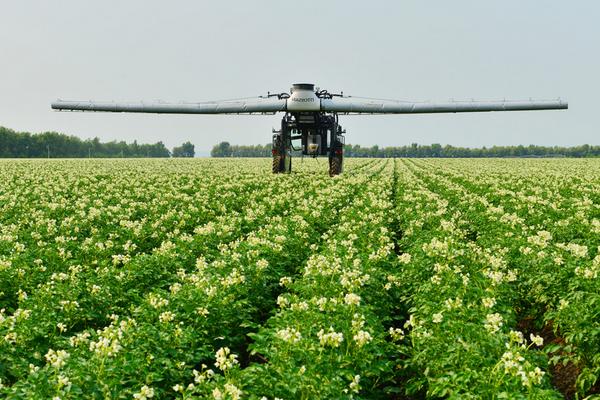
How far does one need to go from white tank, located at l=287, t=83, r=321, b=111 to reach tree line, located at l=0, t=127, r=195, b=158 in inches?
4272

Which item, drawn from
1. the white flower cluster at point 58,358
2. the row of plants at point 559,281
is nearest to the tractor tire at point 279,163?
the row of plants at point 559,281

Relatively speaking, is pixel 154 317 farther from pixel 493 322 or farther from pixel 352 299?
pixel 493 322

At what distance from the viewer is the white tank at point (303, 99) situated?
121 ft

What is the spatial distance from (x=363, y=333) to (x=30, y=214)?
1659 centimetres

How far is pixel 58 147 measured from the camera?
144000 mm

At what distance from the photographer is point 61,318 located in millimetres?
7547

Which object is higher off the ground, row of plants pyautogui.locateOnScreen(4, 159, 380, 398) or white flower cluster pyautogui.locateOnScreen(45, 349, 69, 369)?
white flower cluster pyautogui.locateOnScreen(45, 349, 69, 369)

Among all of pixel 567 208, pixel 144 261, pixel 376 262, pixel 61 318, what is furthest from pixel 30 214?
pixel 567 208

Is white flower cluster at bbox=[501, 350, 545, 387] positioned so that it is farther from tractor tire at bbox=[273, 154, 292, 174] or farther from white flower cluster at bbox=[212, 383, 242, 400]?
tractor tire at bbox=[273, 154, 292, 174]

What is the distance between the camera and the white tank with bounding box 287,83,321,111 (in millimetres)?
36938

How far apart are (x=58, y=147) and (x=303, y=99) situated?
5015 inches

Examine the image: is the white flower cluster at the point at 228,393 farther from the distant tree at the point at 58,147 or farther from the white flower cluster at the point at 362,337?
the distant tree at the point at 58,147

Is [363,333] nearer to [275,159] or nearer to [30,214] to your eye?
[30,214]

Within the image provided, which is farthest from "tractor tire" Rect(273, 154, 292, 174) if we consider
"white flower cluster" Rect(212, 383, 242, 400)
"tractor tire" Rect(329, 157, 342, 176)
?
"white flower cluster" Rect(212, 383, 242, 400)
